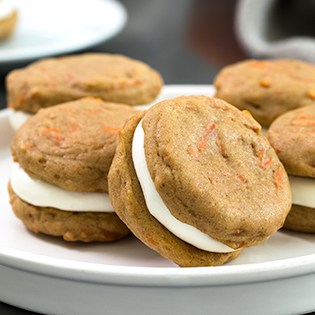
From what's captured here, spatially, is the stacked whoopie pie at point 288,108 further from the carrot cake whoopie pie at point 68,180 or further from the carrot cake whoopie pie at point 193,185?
the carrot cake whoopie pie at point 68,180

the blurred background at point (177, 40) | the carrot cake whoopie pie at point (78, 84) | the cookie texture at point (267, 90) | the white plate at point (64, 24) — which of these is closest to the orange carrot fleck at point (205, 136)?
the cookie texture at point (267, 90)

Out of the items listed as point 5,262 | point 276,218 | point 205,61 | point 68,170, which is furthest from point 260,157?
point 205,61

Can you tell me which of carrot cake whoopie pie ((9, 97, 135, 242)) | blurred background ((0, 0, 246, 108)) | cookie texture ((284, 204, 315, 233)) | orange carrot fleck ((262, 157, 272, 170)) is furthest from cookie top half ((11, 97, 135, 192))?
blurred background ((0, 0, 246, 108))

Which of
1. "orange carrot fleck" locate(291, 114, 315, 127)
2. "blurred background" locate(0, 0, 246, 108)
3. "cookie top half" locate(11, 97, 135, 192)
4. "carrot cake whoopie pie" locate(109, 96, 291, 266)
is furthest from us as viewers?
"blurred background" locate(0, 0, 246, 108)

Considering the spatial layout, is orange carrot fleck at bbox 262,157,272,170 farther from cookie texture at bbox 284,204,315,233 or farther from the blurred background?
the blurred background

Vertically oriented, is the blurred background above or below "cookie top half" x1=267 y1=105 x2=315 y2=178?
below

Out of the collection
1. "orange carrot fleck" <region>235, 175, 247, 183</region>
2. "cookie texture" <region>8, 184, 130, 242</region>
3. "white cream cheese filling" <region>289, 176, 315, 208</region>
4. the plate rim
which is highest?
"orange carrot fleck" <region>235, 175, 247, 183</region>

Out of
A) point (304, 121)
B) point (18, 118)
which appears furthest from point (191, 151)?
point (18, 118)
